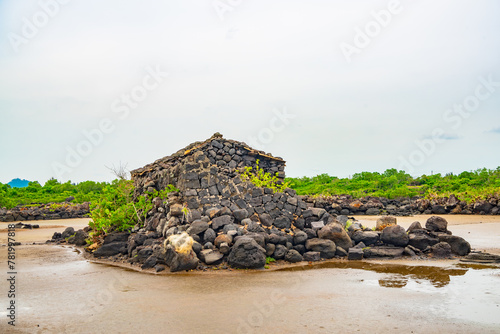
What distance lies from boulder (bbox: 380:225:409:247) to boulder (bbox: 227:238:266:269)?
4298 millimetres

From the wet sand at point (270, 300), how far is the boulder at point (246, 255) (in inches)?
10.4

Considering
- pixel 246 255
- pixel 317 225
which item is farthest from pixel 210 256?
pixel 317 225

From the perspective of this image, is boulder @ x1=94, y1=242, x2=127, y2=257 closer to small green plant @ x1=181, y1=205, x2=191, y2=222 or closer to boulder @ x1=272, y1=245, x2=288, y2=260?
small green plant @ x1=181, y1=205, x2=191, y2=222

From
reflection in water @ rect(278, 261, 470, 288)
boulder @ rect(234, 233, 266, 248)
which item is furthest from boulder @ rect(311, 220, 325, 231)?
boulder @ rect(234, 233, 266, 248)

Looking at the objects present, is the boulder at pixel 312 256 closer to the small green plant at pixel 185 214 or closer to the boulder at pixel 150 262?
the small green plant at pixel 185 214

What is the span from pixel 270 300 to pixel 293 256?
3.98 meters

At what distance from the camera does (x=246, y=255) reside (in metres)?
10.5

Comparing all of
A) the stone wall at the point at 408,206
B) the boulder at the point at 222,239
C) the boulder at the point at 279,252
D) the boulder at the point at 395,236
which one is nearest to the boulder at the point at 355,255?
the boulder at the point at 395,236

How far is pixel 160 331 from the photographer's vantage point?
616 cm

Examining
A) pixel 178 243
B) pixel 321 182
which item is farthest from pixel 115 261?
pixel 321 182

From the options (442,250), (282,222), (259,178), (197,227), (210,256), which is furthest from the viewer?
(259,178)

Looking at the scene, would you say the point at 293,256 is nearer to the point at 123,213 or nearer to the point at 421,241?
the point at 421,241

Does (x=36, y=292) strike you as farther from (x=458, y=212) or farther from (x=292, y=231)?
(x=458, y=212)

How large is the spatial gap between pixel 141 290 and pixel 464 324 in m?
6.21
